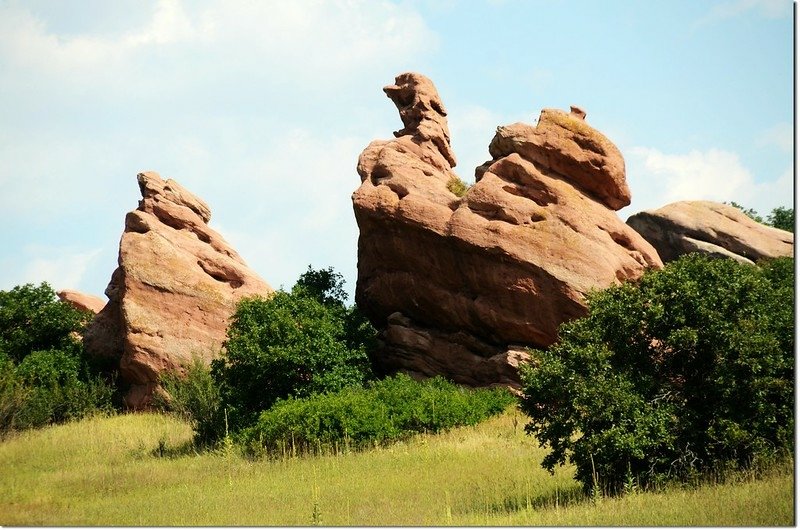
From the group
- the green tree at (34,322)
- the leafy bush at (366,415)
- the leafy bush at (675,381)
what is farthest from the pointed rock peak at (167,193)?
the leafy bush at (675,381)

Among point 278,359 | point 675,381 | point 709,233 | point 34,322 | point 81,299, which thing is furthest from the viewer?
point 81,299

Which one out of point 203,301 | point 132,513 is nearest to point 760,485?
point 132,513

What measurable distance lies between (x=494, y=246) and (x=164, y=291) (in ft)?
31.6

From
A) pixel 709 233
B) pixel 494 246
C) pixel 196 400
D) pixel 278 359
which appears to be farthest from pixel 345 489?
pixel 709 233

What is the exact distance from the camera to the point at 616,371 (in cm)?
1645

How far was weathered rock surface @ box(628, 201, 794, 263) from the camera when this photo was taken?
35.8 metres

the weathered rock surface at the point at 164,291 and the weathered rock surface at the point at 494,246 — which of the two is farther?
the weathered rock surface at the point at 164,291

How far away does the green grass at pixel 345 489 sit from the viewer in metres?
14.0

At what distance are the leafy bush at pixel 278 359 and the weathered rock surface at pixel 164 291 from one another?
130 inches

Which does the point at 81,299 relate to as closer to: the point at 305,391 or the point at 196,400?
the point at 196,400

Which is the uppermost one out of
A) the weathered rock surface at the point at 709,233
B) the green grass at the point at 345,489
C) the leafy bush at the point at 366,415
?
the weathered rock surface at the point at 709,233

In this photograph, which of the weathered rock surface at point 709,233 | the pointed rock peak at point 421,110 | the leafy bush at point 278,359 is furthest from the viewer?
the weathered rock surface at point 709,233

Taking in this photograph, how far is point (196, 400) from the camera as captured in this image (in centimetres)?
2539

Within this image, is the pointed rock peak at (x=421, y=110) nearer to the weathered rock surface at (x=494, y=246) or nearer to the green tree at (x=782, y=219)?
the weathered rock surface at (x=494, y=246)
